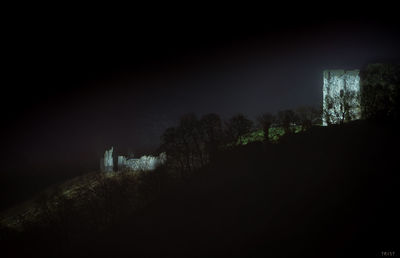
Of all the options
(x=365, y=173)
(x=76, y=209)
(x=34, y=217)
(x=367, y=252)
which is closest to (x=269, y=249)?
(x=367, y=252)

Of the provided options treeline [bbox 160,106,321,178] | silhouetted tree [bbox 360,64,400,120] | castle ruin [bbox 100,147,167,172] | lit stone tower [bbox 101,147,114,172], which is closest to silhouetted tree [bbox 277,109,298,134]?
treeline [bbox 160,106,321,178]

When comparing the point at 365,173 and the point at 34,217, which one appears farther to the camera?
the point at 34,217

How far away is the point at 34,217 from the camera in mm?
71250

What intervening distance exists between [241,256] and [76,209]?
4557 cm

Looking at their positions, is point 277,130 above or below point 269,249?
above

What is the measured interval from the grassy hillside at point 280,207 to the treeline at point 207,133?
556 cm

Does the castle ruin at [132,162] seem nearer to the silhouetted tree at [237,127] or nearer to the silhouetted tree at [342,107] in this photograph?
the silhouetted tree at [237,127]

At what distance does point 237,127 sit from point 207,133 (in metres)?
6.78

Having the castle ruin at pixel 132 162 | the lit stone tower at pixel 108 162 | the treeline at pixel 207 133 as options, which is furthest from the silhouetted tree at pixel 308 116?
the lit stone tower at pixel 108 162

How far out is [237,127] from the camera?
65.1 metres

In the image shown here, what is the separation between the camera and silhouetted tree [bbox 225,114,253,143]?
6456cm

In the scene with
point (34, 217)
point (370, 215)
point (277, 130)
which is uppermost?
point (277, 130)

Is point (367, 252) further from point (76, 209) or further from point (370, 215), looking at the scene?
point (76, 209)

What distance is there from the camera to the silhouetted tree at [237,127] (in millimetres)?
64562
